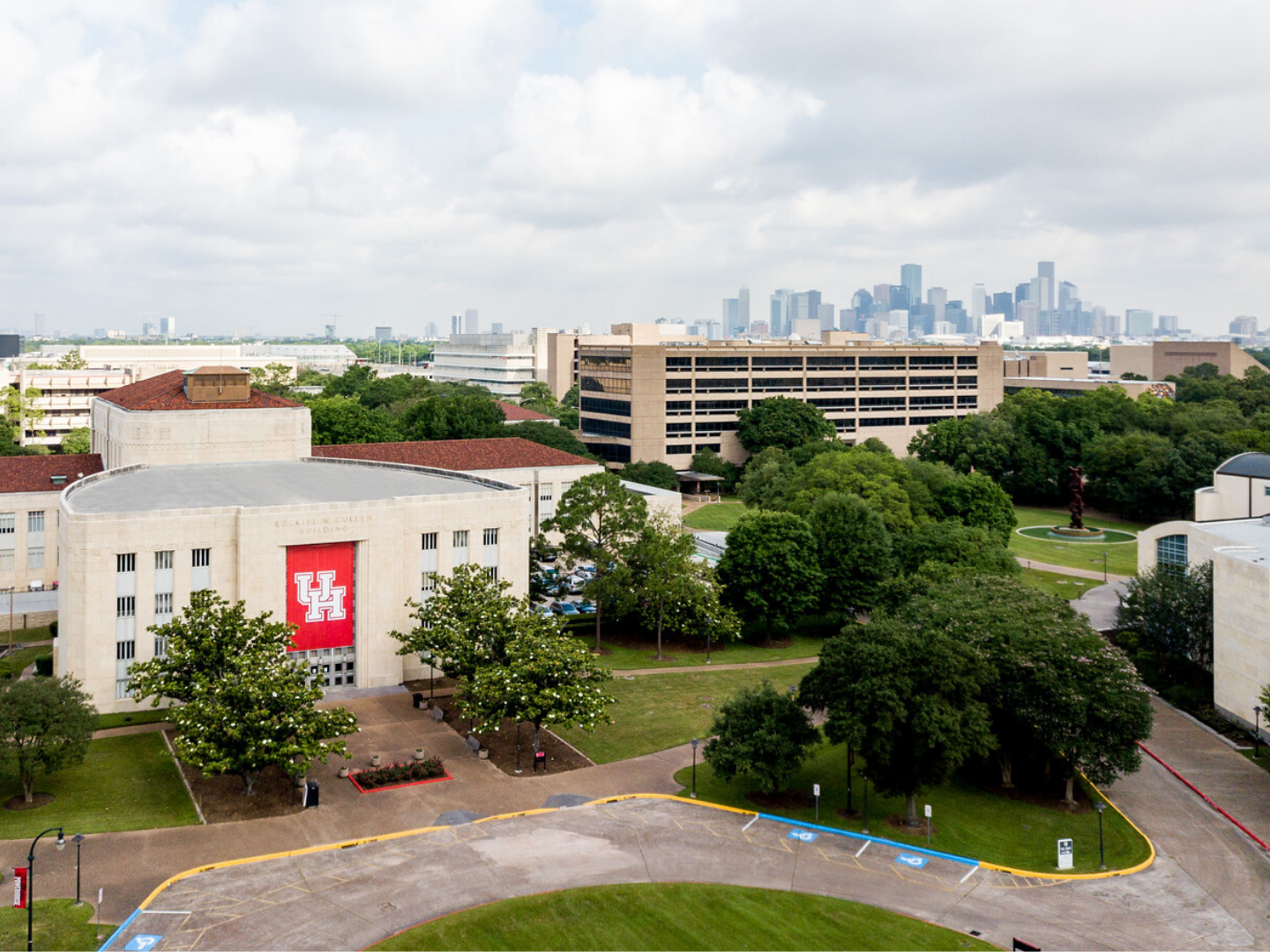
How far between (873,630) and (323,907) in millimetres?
25060

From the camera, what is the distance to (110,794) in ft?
160

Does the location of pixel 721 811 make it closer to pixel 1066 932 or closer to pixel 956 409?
pixel 1066 932

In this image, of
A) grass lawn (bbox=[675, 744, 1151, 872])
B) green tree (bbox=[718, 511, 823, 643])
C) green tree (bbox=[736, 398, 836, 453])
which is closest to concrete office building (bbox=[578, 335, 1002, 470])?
green tree (bbox=[736, 398, 836, 453])

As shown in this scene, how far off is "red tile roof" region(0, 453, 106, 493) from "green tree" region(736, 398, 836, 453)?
83648mm

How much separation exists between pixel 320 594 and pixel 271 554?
372 cm

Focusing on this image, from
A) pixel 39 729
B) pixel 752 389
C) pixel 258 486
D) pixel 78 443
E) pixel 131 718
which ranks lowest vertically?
pixel 131 718

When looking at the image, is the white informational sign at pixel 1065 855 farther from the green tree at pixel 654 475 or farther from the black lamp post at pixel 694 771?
the green tree at pixel 654 475

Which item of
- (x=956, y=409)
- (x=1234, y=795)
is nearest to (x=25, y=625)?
(x=1234, y=795)

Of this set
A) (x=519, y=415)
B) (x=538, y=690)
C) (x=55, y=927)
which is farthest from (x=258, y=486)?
(x=519, y=415)

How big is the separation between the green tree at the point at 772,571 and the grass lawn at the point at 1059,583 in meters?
21.2

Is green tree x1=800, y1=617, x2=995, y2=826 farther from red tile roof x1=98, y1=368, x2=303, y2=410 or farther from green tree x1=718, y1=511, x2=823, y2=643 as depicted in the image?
red tile roof x1=98, y1=368, x2=303, y2=410

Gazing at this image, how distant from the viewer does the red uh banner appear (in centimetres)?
6238

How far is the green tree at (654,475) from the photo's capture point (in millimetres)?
135500

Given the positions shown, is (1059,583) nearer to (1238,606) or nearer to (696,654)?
(1238,606)
